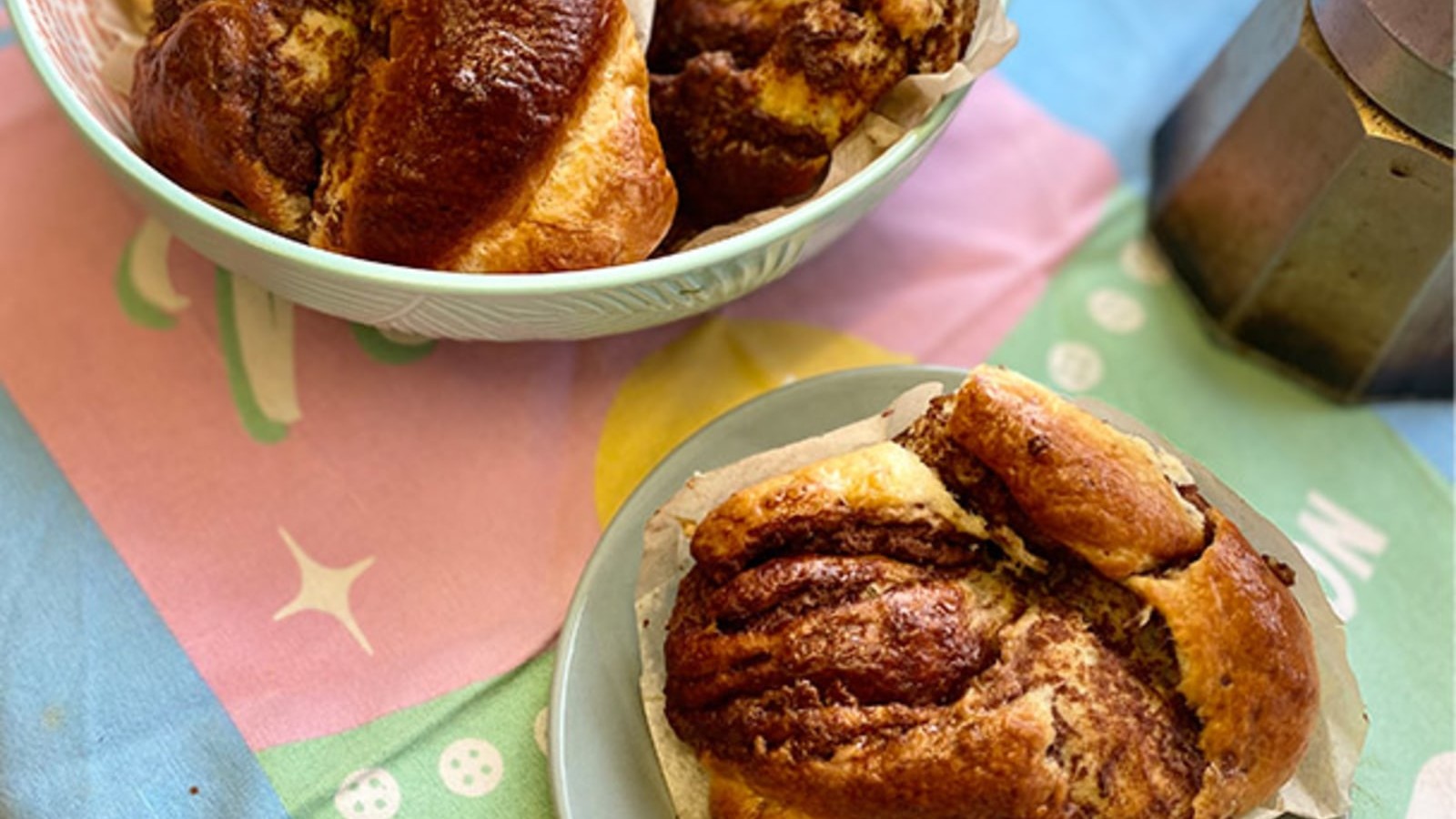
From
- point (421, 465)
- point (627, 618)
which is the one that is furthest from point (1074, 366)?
point (421, 465)

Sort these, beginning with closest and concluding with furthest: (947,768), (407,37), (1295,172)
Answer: (947,768), (407,37), (1295,172)

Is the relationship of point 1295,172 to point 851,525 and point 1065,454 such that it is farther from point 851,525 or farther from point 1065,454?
point 851,525

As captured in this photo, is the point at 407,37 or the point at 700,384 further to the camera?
the point at 700,384

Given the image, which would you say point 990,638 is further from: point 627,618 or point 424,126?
point 424,126

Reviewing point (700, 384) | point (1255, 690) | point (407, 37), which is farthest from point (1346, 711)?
point (407, 37)

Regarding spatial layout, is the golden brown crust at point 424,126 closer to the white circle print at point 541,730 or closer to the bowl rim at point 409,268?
the bowl rim at point 409,268
